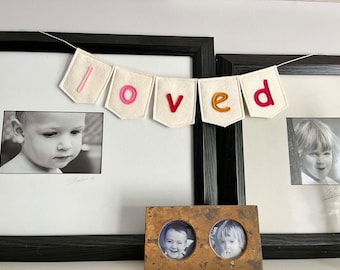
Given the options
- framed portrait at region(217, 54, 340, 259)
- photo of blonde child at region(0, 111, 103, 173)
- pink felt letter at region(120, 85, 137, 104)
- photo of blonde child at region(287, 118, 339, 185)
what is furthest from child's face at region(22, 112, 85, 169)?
photo of blonde child at region(287, 118, 339, 185)

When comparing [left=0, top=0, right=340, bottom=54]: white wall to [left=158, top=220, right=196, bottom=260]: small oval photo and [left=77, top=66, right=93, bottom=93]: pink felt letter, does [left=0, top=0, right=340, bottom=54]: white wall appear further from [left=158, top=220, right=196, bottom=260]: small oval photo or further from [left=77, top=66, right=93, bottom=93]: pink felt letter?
[left=158, top=220, right=196, bottom=260]: small oval photo

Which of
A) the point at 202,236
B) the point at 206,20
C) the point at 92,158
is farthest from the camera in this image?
the point at 206,20

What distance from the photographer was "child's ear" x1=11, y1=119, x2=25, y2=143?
87 cm

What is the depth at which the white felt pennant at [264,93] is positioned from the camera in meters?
0.91

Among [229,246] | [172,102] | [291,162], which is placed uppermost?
[172,102]

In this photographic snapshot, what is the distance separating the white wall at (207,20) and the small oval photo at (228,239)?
17.6 inches

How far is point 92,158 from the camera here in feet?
2.85

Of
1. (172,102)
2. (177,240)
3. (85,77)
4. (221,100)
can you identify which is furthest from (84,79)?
(177,240)

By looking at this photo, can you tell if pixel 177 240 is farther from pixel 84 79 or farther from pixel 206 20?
pixel 206 20

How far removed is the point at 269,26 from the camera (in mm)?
1000

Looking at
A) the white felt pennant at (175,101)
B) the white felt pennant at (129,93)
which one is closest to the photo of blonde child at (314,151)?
the white felt pennant at (175,101)

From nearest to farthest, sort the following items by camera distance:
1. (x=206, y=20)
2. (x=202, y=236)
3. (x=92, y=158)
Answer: (x=202, y=236)
(x=92, y=158)
(x=206, y=20)

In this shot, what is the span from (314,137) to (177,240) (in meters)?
0.41

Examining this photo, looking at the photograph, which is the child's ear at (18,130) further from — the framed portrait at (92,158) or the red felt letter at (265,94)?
the red felt letter at (265,94)
